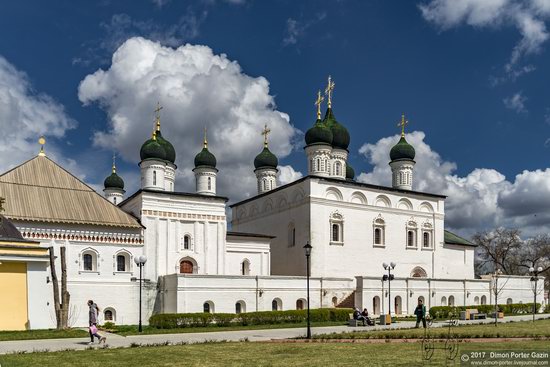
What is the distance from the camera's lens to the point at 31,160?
31.2m

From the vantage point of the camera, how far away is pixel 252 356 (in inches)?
528

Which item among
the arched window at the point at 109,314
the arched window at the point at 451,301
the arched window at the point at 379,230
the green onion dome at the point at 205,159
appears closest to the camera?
the arched window at the point at 109,314

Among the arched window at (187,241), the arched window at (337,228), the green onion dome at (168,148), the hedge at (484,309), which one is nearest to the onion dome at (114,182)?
the green onion dome at (168,148)

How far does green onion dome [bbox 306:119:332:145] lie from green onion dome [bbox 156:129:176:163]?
29.4 ft

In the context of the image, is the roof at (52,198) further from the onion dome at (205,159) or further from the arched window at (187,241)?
the onion dome at (205,159)

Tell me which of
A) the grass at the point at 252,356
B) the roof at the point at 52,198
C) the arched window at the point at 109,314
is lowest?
the arched window at the point at 109,314

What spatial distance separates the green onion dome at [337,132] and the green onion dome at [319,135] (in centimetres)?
212

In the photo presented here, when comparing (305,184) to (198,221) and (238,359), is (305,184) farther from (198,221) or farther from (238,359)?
(238,359)

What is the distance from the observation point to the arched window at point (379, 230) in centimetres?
3924

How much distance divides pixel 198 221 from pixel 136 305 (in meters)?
5.91

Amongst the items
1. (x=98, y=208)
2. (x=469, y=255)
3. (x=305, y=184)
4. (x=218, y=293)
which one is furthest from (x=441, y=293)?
(x=98, y=208)

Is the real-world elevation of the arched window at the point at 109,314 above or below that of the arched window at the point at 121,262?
below

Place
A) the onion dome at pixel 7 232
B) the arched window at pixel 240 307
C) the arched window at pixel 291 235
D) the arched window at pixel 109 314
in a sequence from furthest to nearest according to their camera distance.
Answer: the arched window at pixel 291 235 < the arched window at pixel 240 307 < the arched window at pixel 109 314 < the onion dome at pixel 7 232

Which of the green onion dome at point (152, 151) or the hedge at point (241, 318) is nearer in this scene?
the hedge at point (241, 318)
